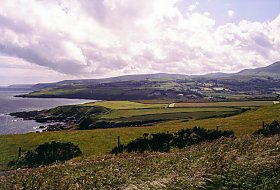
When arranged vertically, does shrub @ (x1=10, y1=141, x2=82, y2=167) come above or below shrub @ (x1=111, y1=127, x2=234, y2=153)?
below

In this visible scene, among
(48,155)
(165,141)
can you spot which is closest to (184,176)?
(165,141)

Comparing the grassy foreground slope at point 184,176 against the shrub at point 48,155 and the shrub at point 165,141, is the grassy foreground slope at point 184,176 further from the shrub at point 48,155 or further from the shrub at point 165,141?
the shrub at point 48,155

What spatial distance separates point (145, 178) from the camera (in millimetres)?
9352

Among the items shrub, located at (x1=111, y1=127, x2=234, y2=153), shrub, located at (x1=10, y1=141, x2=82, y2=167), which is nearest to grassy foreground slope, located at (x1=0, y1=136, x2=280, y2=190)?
shrub, located at (x1=111, y1=127, x2=234, y2=153)

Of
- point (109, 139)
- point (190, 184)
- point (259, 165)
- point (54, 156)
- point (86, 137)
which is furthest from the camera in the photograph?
point (86, 137)

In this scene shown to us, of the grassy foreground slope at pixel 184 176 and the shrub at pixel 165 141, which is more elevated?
the grassy foreground slope at pixel 184 176

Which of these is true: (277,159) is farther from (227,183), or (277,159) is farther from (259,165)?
(227,183)

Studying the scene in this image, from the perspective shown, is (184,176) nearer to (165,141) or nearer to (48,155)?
(165,141)

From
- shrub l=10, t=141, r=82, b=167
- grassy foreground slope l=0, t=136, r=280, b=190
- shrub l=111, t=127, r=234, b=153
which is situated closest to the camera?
grassy foreground slope l=0, t=136, r=280, b=190

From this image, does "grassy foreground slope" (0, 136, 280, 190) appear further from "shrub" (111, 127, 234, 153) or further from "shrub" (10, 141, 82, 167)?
"shrub" (10, 141, 82, 167)

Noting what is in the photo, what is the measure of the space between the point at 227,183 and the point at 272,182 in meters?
1.08

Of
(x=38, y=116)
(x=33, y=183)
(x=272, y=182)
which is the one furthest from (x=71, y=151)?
(x=38, y=116)

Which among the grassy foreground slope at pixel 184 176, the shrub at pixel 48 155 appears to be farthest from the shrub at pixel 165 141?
the grassy foreground slope at pixel 184 176

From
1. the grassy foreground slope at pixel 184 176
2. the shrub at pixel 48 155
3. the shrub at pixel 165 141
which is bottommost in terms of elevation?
the shrub at pixel 48 155
